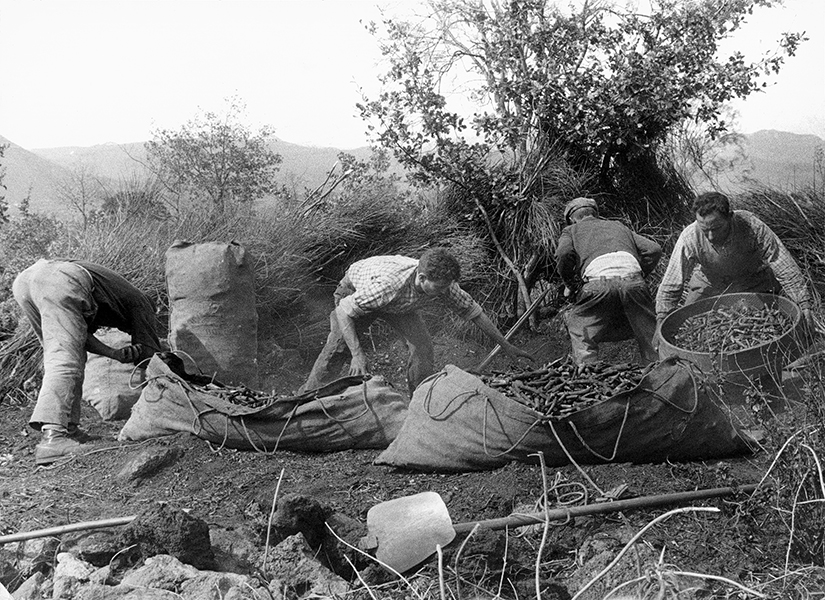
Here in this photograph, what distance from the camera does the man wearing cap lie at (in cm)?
516

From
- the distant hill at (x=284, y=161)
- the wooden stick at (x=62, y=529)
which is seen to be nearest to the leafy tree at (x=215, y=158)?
the distant hill at (x=284, y=161)

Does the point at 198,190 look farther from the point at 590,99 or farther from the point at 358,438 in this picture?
the point at 358,438

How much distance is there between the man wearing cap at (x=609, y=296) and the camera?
203 inches

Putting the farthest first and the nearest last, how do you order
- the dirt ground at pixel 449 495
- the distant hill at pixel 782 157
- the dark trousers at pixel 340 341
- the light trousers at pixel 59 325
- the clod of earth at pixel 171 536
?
the distant hill at pixel 782 157
the dark trousers at pixel 340 341
the light trousers at pixel 59 325
the dirt ground at pixel 449 495
the clod of earth at pixel 171 536

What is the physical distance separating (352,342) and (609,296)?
5.58 ft

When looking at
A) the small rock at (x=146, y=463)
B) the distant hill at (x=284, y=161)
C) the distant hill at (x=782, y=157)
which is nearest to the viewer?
the small rock at (x=146, y=463)

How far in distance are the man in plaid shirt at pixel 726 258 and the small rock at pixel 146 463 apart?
2906mm

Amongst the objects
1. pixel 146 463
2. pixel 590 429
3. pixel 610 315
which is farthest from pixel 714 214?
pixel 146 463

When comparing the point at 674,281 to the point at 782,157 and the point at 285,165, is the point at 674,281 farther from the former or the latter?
the point at 285,165

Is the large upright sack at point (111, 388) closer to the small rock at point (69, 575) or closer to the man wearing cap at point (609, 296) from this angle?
the small rock at point (69, 575)

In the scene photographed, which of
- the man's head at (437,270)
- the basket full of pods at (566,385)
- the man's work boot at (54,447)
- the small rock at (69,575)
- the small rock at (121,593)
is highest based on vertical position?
the man's head at (437,270)

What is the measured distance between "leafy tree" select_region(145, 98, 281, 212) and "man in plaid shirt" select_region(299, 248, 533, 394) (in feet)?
8.72

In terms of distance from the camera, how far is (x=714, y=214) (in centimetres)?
455

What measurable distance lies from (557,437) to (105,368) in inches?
127
